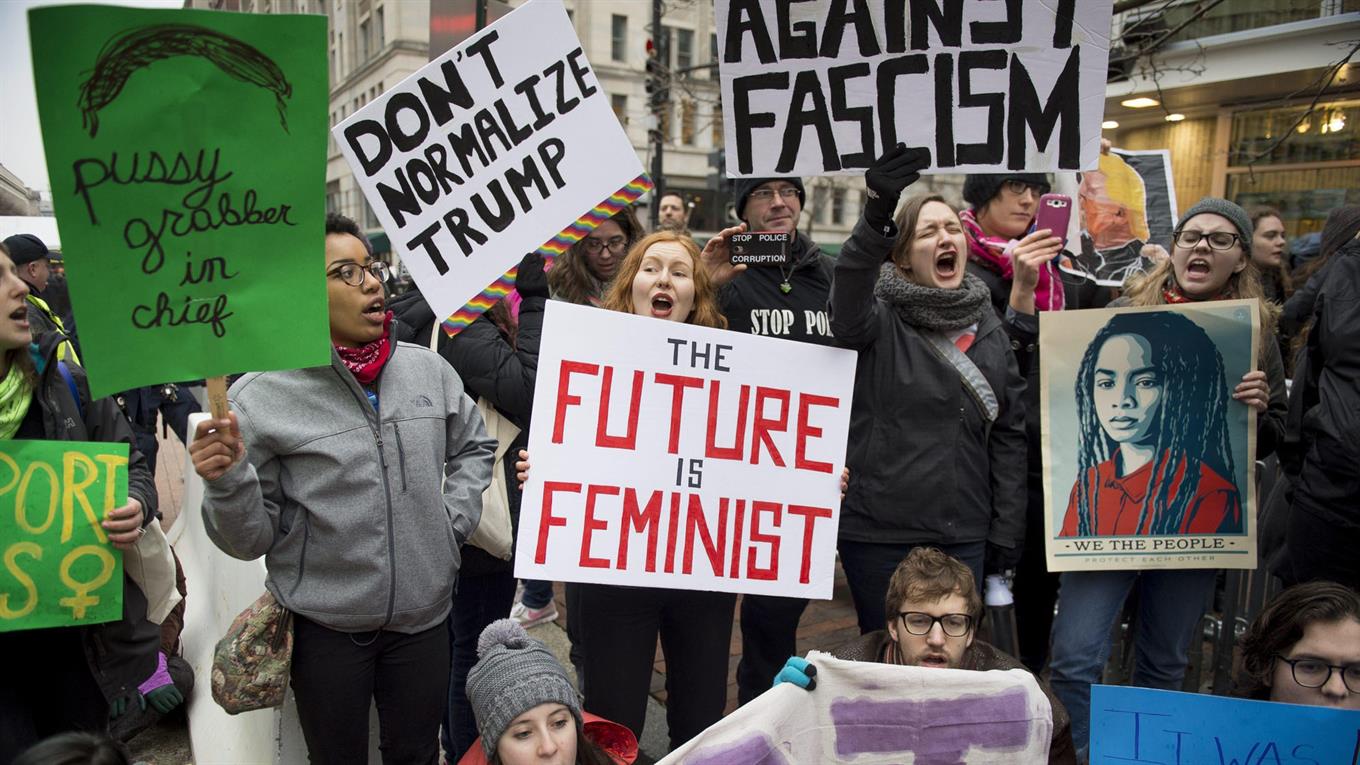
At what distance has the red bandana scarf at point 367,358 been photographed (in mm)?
2508

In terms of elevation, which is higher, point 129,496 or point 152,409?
point 129,496

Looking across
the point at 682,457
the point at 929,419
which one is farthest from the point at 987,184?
the point at 682,457

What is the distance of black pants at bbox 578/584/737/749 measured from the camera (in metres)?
2.83

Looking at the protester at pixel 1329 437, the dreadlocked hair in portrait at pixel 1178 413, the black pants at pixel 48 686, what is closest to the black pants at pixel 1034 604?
the dreadlocked hair in portrait at pixel 1178 413

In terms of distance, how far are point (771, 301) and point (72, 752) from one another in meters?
2.45

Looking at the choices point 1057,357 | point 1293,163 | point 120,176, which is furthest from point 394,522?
point 1293,163

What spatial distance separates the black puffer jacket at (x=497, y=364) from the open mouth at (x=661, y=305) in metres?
0.38

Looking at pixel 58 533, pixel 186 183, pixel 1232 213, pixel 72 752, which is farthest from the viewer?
pixel 1232 213

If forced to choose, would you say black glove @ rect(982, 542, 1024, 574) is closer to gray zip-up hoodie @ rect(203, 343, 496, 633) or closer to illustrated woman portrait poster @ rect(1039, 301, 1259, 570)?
illustrated woman portrait poster @ rect(1039, 301, 1259, 570)

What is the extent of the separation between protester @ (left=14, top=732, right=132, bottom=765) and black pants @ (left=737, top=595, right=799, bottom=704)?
6.66 ft

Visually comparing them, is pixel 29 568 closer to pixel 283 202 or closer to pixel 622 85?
pixel 283 202

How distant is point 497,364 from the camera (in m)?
3.11

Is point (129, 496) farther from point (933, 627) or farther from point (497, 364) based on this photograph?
point (933, 627)

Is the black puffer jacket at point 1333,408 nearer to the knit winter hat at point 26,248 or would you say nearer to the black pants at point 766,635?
the black pants at point 766,635
